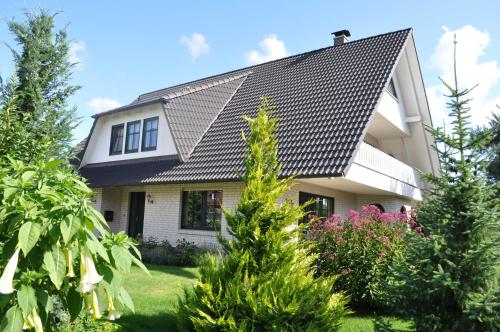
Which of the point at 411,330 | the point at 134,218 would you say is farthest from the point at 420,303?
the point at 134,218

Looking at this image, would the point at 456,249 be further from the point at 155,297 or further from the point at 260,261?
the point at 155,297

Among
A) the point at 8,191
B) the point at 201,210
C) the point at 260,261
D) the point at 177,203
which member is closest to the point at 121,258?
the point at 8,191

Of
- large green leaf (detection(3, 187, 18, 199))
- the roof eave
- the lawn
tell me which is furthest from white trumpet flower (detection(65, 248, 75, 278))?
the roof eave

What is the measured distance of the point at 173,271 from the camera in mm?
12516

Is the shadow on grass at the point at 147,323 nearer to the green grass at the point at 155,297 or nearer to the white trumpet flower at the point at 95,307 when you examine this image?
the green grass at the point at 155,297

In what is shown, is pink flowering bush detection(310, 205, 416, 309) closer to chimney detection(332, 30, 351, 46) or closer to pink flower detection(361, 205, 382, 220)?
pink flower detection(361, 205, 382, 220)

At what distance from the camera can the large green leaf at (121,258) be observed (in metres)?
2.48

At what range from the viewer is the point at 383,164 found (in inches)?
623

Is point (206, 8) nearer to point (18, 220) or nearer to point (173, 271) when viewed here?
point (173, 271)

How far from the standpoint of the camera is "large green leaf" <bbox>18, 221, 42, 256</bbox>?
2178 mm

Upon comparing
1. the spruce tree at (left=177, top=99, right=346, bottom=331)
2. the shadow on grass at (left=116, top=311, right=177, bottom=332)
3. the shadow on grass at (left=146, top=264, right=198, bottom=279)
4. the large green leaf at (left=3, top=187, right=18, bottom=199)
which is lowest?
the shadow on grass at (left=116, top=311, right=177, bottom=332)

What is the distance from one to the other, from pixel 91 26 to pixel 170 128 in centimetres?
769

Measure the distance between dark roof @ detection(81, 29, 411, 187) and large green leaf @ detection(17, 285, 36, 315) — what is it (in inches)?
389

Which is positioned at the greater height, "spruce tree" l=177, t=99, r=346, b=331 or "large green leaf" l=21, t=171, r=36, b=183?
"large green leaf" l=21, t=171, r=36, b=183
